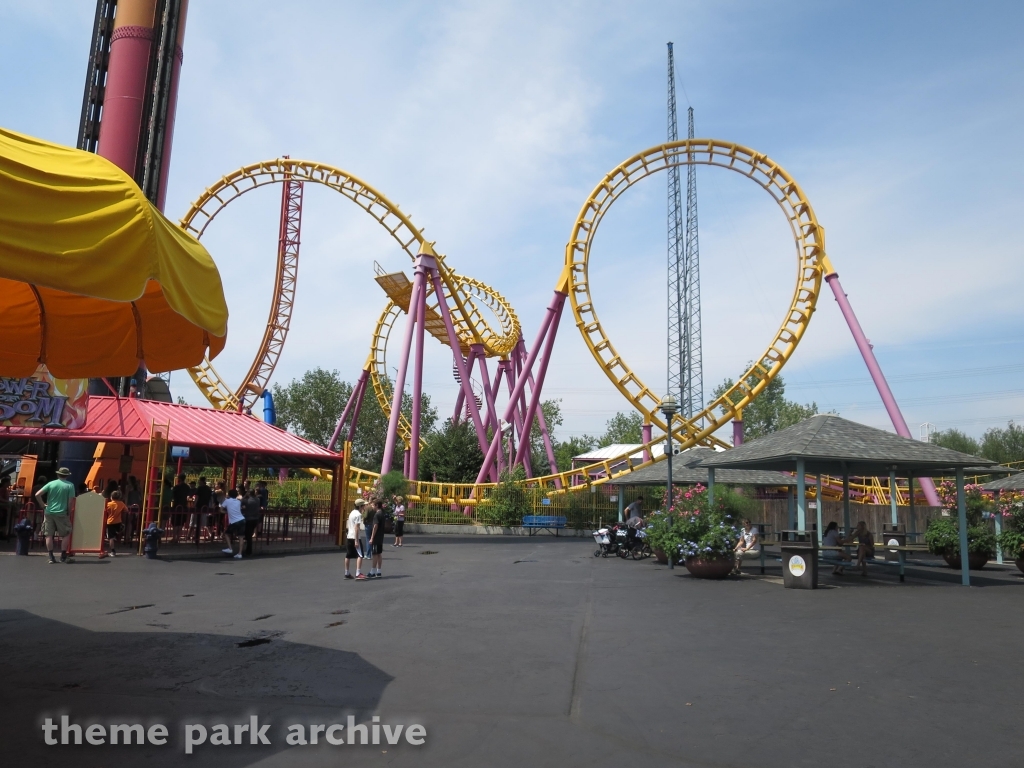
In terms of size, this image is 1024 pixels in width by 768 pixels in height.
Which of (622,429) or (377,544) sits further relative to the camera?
(622,429)

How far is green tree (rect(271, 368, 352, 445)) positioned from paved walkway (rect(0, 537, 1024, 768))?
55647 millimetres

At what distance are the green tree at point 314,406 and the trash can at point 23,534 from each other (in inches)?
2027

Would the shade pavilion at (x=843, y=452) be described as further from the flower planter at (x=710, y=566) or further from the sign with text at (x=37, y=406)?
the sign with text at (x=37, y=406)

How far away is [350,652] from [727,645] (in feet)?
12.4

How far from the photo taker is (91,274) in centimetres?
385

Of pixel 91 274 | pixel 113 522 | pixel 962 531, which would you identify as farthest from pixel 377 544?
pixel 962 531

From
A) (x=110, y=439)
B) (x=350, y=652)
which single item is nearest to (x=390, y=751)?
(x=350, y=652)

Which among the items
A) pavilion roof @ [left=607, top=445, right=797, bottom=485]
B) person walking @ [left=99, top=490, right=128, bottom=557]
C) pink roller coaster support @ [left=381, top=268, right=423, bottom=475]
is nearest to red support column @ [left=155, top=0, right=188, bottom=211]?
pink roller coaster support @ [left=381, top=268, right=423, bottom=475]

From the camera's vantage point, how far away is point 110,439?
1703 centimetres

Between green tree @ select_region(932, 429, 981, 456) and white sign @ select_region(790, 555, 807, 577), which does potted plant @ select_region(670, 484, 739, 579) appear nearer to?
white sign @ select_region(790, 555, 807, 577)

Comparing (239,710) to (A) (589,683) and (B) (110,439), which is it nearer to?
(A) (589,683)

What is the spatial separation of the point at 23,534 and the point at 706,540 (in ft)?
44.9

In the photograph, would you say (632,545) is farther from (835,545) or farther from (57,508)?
(57,508)

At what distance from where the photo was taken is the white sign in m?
13.3
